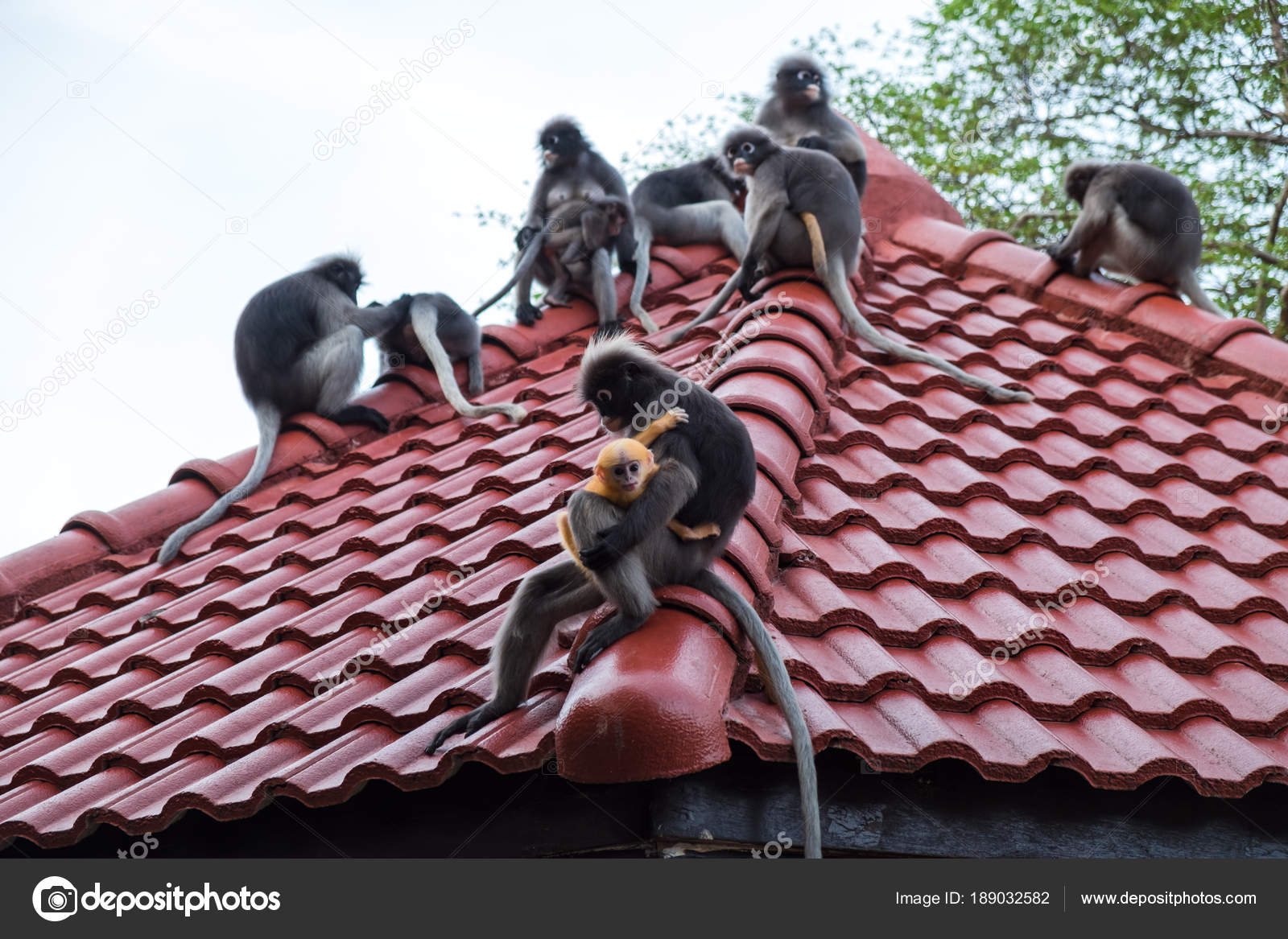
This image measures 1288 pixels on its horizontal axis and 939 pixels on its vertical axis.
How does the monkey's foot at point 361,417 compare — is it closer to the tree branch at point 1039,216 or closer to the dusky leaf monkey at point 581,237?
the dusky leaf monkey at point 581,237

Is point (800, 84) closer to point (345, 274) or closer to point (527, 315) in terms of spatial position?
point (527, 315)

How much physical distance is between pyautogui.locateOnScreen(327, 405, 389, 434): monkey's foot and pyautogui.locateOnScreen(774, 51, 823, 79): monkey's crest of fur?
10.1ft

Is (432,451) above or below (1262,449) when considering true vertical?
above

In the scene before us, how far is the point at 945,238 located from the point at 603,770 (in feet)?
15.9

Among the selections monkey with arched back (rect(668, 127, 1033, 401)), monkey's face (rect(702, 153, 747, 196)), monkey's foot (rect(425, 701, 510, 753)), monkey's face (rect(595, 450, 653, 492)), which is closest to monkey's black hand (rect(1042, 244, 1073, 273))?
monkey with arched back (rect(668, 127, 1033, 401))

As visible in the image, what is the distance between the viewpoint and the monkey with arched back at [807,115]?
6.98 metres

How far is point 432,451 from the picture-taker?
564 centimetres

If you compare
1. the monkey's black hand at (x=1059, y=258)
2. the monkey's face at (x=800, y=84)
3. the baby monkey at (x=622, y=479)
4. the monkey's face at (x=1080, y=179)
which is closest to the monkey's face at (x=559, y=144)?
the monkey's face at (x=800, y=84)

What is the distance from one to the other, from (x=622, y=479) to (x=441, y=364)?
3.55 metres

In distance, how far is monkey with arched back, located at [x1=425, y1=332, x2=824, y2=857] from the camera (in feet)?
9.05

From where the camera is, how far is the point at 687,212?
765cm

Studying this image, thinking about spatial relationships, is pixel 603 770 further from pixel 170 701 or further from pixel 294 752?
pixel 170 701

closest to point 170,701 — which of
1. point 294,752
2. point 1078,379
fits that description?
point 294,752

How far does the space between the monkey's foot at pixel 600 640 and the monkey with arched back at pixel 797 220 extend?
2657mm
